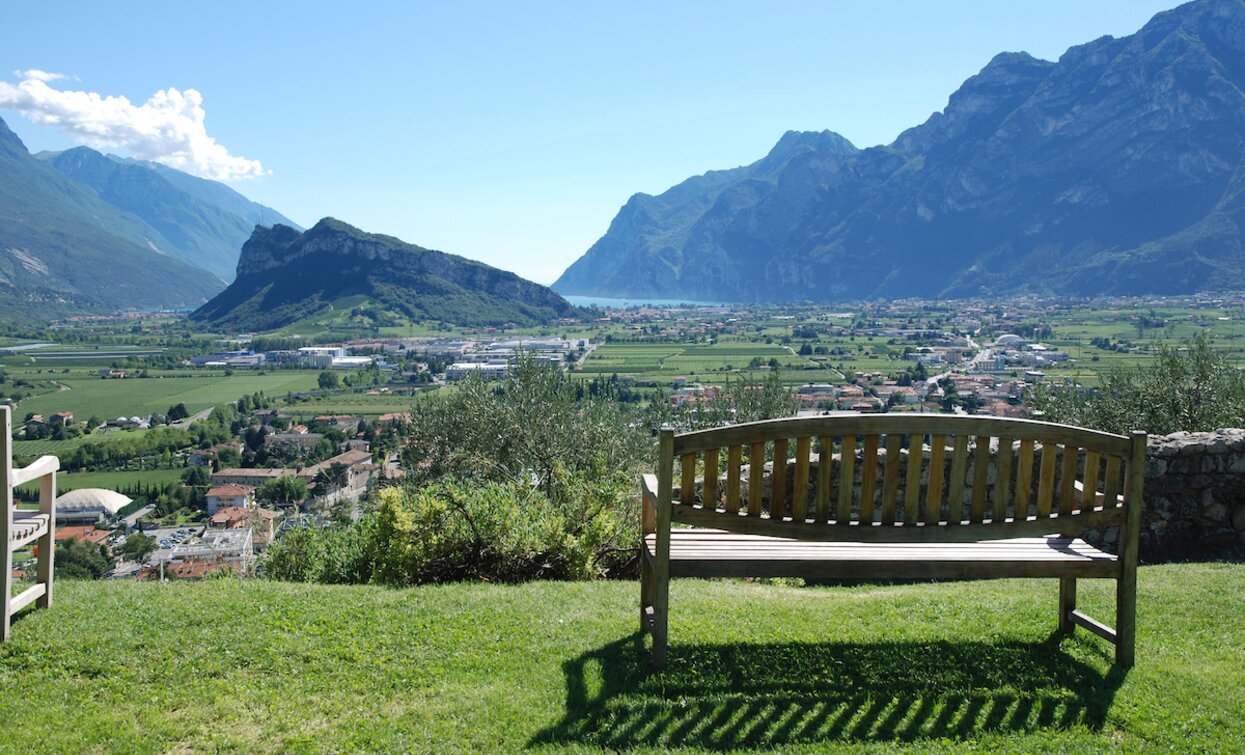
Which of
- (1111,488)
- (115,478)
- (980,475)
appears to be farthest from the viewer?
(115,478)

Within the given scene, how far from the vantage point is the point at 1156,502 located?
7633 mm

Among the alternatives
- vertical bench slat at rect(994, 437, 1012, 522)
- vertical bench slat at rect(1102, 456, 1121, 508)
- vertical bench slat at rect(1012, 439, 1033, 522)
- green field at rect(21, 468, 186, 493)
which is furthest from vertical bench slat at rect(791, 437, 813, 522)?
green field at rect(21, 468, 186, 493)

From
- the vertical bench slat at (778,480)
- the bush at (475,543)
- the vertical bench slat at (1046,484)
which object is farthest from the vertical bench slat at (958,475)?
the bush at (475,543)

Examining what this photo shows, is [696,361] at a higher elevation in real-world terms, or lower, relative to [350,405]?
higher

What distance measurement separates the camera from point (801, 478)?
4.07 m

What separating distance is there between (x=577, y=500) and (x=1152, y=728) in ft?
16.6

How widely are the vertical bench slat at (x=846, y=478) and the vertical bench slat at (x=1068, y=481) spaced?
111 centimetres

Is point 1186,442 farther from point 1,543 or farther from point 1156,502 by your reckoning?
point 1,543

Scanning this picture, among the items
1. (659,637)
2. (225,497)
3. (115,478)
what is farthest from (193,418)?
(659,637)

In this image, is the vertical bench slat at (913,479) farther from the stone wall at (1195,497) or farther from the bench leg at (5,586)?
the bench leg at (5,586)

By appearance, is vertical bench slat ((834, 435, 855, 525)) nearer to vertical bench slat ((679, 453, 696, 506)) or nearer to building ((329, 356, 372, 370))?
vertical bench slat ((679, 453, 696, 506))

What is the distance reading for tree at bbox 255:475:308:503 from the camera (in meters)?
33.0

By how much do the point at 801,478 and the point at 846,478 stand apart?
240mm

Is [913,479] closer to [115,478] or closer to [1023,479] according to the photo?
[1023,479]
